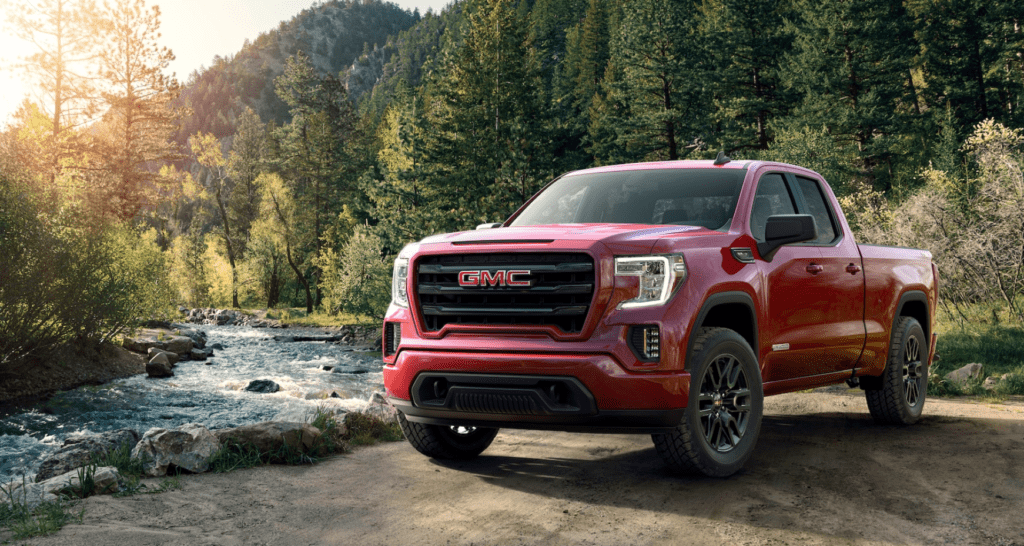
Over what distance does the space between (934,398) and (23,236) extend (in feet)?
61.8

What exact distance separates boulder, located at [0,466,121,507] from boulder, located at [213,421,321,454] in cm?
112

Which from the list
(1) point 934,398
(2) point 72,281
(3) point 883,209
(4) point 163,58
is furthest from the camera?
(4) point 163,58

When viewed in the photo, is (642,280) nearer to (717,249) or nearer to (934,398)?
(717,249)

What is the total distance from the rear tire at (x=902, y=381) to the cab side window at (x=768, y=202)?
2.04 meters

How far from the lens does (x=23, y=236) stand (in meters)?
17.3

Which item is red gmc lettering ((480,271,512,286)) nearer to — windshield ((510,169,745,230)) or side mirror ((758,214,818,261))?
windshield ((510,169,745,230))

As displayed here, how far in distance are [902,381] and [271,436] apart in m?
5.98

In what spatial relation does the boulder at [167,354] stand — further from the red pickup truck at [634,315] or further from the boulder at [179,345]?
the red pickup truck at [634,315]

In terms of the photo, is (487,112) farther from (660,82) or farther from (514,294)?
(514,294)

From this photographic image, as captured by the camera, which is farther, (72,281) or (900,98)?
(900,98)

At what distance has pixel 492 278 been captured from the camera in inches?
184

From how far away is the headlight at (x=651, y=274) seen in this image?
4.43m

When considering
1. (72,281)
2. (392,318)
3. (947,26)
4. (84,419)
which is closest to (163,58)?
(72,281)

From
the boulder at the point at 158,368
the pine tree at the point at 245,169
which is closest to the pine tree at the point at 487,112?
the boulder at the point at 158,368
